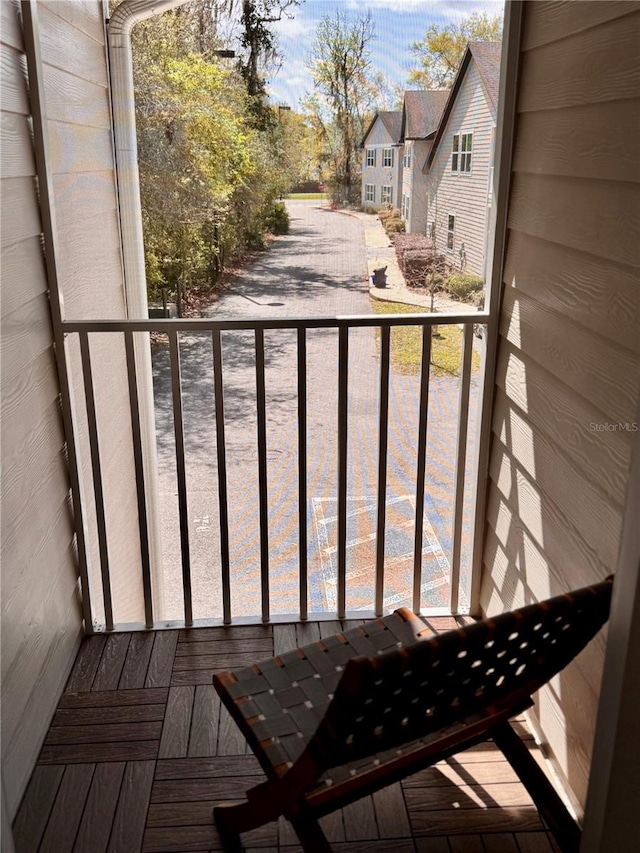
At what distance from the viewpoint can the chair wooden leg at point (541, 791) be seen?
1.65m

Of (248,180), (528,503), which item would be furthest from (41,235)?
(528,503)

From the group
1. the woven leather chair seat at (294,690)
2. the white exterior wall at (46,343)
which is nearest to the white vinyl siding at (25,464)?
the white exterior wall at (46,343)

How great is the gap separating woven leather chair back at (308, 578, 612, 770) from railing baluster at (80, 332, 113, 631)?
139 cm

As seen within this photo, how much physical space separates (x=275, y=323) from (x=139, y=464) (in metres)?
0.65

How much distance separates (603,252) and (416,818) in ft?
4.61

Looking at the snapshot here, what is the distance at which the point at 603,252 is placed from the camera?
1608 mm

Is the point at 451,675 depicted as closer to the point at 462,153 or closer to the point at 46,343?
the point at 46,343

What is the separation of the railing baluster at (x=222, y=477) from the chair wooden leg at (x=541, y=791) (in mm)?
1124

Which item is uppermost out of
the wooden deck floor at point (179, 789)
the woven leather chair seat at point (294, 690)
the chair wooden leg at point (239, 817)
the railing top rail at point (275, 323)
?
the railing top rail at point (275, 323)

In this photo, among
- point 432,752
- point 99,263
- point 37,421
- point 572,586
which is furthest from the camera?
point 99,263

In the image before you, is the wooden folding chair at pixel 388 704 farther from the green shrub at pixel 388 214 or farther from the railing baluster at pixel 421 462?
the green shrub at pixel 388 214

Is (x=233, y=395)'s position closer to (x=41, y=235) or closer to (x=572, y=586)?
(x=41, y=235)

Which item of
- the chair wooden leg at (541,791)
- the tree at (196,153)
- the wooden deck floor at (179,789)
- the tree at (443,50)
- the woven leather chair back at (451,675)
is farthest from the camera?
the tree at (196,153)

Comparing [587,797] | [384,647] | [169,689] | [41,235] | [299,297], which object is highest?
[41,235]
